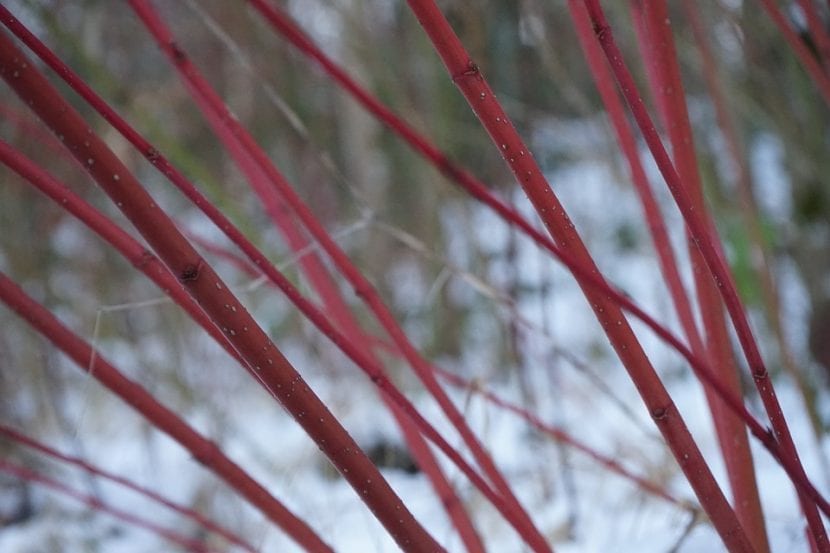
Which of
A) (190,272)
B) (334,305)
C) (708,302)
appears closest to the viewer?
(190,272)

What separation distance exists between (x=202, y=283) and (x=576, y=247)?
185 millimetres

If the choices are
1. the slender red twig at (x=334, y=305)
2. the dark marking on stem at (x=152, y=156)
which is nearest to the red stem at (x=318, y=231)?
the slender red twig at (x=334, y=305)

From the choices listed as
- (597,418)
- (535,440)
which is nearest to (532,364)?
(597,418)

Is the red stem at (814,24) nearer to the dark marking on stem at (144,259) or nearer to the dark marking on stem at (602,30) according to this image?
the dark marking on stem at (602,30)

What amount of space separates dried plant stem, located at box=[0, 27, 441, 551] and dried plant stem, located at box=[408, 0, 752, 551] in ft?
0.46

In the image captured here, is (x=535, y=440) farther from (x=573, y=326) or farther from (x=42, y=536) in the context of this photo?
(x=573, y=326)

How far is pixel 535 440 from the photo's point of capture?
1856mm

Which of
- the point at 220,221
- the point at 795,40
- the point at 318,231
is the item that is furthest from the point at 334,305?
the point at 795,40

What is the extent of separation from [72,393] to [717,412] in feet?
9.19

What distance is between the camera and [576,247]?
1.46 feet

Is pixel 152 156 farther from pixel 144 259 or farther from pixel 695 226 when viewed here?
pixel 695 226

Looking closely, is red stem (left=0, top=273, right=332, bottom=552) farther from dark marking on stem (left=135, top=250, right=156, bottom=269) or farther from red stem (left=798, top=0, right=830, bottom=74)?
red stem (left=798, top=0, right=830, bottom=74)

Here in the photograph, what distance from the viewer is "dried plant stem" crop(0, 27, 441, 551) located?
36cm

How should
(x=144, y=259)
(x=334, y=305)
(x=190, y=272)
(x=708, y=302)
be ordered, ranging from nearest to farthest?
(x=190, y=272) → (x=144, y=259) → (x=708, y=302) → (x=334, y=305)
